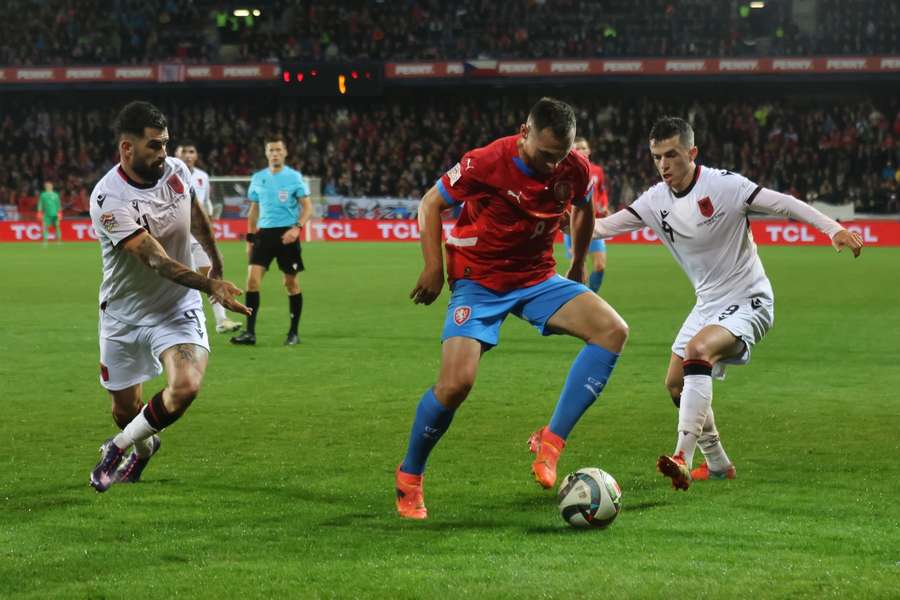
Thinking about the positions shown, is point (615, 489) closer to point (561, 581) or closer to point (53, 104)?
point (561, 581)

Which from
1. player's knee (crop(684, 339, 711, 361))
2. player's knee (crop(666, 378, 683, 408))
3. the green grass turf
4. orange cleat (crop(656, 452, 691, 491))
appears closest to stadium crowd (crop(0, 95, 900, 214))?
the green grass turf

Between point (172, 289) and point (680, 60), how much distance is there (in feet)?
122

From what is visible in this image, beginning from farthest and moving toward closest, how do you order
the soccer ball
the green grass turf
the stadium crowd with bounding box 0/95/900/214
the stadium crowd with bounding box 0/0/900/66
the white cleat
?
the stadium crowd with bounding box 0/0/900/66
the stadium crowd with bounding box 0/95/900/214
the white cleat
the soccer ball
the green grass turf

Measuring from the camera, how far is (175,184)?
21.9 feet

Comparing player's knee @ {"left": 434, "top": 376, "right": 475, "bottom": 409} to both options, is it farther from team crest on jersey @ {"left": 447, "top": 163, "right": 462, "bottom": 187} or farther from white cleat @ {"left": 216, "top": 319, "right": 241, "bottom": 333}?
white cleat @ {"left": 216, "top": 319, "right": 241, "bottom": 333}

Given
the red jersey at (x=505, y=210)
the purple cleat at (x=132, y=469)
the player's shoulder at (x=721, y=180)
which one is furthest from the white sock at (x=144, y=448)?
the player's shoulder at (x=721, y=180)

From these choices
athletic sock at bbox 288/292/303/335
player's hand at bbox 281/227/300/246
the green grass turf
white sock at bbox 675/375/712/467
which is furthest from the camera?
athletic sock at bbox 288/292/303/335

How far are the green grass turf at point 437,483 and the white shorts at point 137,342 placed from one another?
592 mm

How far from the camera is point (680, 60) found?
41781 mm

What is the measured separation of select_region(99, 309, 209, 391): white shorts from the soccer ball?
2226 mm

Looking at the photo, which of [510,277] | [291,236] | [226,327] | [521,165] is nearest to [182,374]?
[510,277]

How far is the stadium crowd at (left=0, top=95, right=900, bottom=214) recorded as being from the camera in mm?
40250

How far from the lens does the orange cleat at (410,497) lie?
5793 mm

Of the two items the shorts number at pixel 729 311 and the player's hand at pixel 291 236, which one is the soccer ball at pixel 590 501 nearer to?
the shorts number at pixel 729 311
